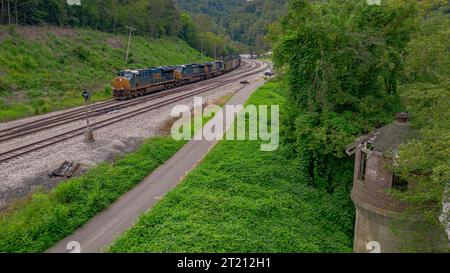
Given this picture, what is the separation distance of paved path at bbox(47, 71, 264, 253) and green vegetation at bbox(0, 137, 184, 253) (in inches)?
16.1

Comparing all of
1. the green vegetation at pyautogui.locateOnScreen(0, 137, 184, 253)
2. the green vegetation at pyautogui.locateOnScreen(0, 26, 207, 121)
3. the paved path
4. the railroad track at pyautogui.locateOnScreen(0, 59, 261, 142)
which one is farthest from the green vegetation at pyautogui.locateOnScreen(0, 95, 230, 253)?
the green vegetation at pyautogui.locateOnScreen(0, 26, 207, 121)

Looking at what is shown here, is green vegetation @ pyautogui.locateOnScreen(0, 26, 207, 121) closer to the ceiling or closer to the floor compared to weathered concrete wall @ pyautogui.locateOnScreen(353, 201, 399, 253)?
closer to the ceiling

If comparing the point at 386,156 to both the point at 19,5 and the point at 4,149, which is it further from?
the point at 19,5

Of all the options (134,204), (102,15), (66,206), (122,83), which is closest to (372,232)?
(134,204)

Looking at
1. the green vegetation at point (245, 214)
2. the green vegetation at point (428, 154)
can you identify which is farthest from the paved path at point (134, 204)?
the green vegetation at point (428, 154)

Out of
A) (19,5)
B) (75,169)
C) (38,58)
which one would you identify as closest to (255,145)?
(75,169)

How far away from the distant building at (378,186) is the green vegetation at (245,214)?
1.67m

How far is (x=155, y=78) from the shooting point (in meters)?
50.9

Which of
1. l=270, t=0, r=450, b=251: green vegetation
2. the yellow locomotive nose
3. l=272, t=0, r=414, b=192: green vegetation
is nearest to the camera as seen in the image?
l=270, t=0, r=450, b=251: green vegetation

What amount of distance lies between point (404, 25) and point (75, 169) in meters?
20.0

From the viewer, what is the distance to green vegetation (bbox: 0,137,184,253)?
51.6ft

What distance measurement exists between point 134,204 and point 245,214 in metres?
5.42

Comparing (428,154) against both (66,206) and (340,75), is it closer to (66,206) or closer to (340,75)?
(340,75)

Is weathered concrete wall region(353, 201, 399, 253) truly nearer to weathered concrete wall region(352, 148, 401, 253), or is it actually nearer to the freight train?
weathered concrete wall region(352, 148, 401, 253)
